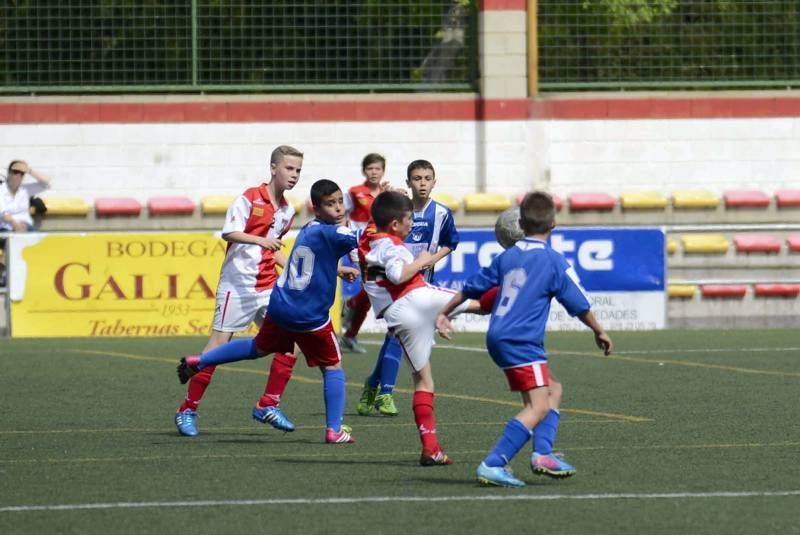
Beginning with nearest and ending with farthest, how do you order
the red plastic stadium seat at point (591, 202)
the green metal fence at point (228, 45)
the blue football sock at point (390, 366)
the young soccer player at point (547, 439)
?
the young soccer player at point (547, 439) → the blue football sock at point (390, 366) → the red plastic stadium seat at point (591, 202) → the green metal fence at point (228, 45)

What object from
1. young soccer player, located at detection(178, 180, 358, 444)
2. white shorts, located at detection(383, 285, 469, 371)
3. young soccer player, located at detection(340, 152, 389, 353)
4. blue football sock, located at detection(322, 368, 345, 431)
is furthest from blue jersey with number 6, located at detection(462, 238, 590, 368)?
young soccer player, located at detection(340, 152, 389, 353)

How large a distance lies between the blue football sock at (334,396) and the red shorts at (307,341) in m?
0.10

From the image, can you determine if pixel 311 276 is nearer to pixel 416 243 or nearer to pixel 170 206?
pixel 416 243

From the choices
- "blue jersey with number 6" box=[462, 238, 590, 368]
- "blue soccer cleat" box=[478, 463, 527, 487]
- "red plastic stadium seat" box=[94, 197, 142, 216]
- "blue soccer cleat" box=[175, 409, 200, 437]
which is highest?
"red plastic stadium seat" box=[94, 197, 142, 216]

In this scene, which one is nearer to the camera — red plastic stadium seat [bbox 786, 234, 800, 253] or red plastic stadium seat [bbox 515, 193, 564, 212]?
red plastic stadium seat [bbox 786, 234, 800, 253]

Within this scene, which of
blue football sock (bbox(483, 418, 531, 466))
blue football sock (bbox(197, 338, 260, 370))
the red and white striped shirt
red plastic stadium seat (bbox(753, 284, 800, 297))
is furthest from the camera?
red plastic stadium seat (bbox(753, 284, 800, 297))

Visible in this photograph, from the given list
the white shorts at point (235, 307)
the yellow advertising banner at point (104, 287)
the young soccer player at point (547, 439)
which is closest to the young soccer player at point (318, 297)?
the white shorts at point (235, 307)

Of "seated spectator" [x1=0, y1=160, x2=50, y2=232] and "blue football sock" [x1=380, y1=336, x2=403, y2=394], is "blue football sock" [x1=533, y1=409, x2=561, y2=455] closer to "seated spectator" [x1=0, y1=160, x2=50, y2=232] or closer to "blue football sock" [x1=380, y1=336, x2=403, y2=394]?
"blue football sock" [x1=380, y1=336, x2=403, y2=394]

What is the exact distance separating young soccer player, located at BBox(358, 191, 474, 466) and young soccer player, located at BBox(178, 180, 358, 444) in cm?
53

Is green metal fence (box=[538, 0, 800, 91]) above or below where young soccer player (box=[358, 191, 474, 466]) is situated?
above

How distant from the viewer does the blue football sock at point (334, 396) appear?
985 cm

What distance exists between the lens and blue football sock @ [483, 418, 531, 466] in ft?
26.1

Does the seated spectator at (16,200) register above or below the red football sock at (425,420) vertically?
above

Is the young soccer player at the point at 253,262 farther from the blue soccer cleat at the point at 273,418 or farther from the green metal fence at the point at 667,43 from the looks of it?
the green metal fence at the point at 667,43
